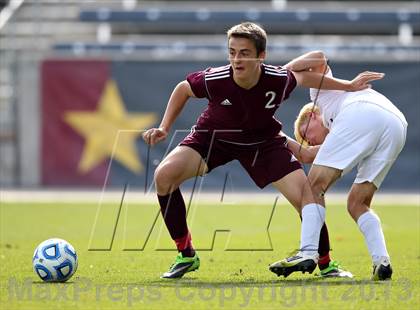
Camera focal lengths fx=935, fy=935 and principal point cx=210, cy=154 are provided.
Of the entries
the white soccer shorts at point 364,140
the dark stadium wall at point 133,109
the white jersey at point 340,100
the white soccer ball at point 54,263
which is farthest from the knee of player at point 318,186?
the dark stadium wall at point 133,109

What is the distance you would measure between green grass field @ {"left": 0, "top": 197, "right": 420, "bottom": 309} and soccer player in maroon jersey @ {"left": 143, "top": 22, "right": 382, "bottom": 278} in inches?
24.8

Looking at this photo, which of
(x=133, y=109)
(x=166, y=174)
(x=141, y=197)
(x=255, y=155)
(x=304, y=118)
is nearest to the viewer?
(x=166, y=174)

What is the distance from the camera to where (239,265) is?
29.3ft

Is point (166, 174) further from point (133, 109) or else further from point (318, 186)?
point (133, 109)

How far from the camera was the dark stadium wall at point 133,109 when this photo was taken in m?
20.2

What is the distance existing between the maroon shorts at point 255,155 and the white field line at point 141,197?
9.28 meters

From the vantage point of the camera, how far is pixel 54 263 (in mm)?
7391

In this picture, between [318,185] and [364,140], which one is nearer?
[364,140]

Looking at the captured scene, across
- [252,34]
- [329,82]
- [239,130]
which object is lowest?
[239,130]

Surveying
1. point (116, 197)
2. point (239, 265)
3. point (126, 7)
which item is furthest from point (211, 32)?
point (239, 265)

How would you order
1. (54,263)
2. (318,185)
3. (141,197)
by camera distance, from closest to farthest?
(54,263)
(318,185)
(141,197)

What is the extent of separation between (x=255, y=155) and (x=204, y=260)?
6.52 ft

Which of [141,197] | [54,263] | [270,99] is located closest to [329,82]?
[270,99]

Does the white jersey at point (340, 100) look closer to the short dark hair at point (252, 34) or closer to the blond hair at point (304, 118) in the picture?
the blond hair at point (304, 118)
